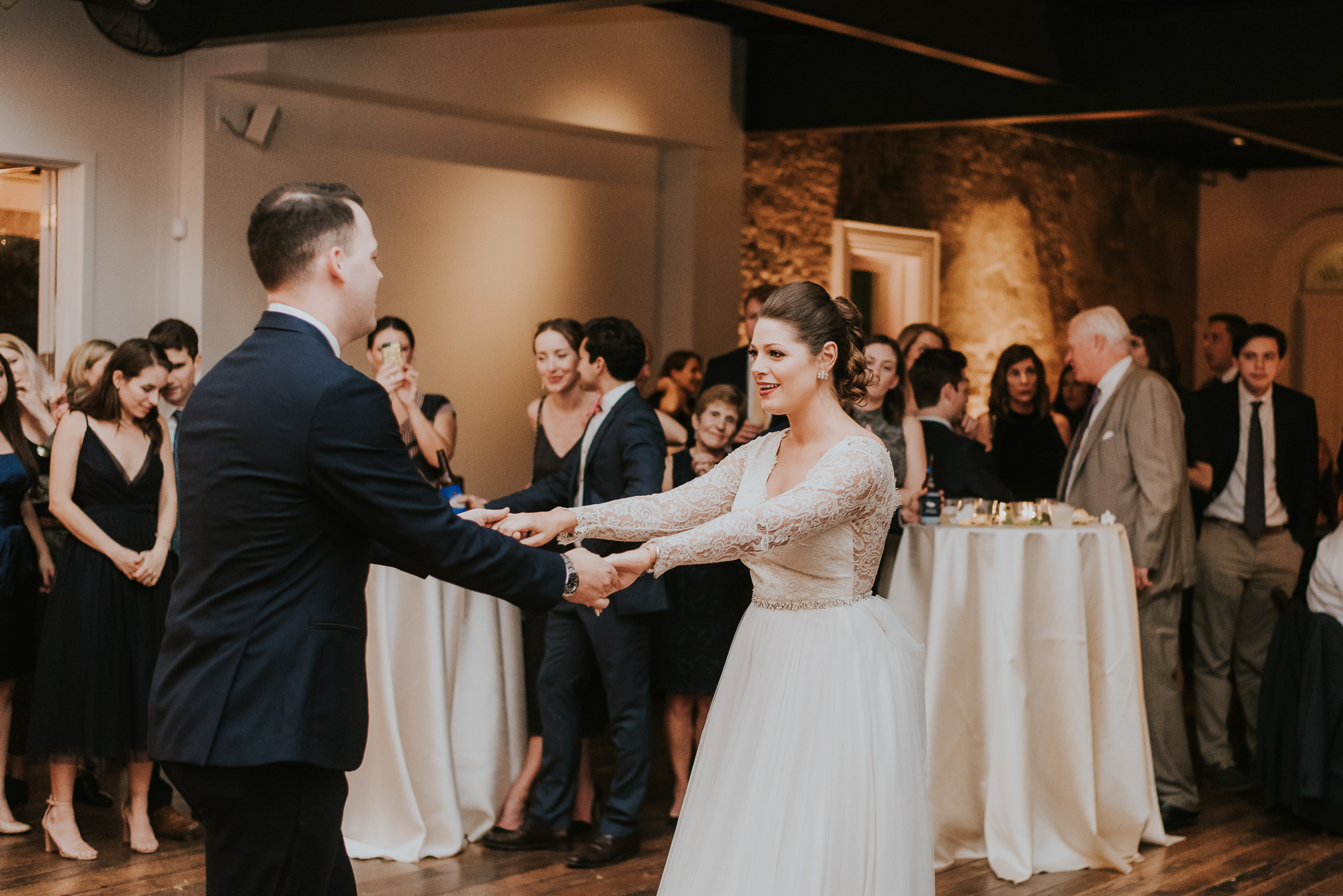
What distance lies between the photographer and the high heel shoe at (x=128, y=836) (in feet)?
14.6

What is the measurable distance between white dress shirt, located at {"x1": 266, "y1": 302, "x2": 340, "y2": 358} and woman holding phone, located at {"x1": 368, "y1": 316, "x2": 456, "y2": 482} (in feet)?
7.79

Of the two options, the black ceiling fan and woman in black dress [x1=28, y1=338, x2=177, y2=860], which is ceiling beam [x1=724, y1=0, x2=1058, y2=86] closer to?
the black ceiling fan

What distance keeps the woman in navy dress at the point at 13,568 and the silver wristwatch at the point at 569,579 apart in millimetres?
2974

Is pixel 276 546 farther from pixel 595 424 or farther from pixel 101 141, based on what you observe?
pixel 101 141

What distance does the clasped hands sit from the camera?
2.57m

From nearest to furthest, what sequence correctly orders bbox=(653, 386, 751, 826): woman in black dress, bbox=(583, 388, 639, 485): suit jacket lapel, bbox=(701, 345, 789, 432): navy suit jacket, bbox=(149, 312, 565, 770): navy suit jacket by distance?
bbox=(149, 312, 565, 770): navy suit jacket < bbox=(583, 388, 639, 485): suit jacket lapel < bbox=(653, 386, 751, 826): woman in black dress < bbox=(701, 345, 789, 432): navy suit jacket

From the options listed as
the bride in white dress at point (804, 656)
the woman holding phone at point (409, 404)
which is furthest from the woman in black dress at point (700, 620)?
the bride in white dress at point (804, 656)

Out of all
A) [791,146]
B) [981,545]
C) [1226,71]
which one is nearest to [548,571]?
[981,545]

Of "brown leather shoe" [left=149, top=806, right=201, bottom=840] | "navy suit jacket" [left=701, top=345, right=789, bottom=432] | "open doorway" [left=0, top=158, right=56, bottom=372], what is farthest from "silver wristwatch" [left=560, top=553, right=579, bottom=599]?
"open doorway" [left=0, top=158, right=56, bottom=372]

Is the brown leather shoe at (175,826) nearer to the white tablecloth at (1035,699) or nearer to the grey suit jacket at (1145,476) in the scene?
the white tablecloth at (1035,699)

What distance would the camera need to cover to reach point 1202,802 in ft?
17.2

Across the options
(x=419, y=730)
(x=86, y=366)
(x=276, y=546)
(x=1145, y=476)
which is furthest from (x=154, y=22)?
(x=1145, y=476)

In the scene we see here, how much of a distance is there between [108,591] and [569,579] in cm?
265

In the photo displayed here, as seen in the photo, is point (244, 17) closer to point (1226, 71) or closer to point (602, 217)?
point (602, 217)
